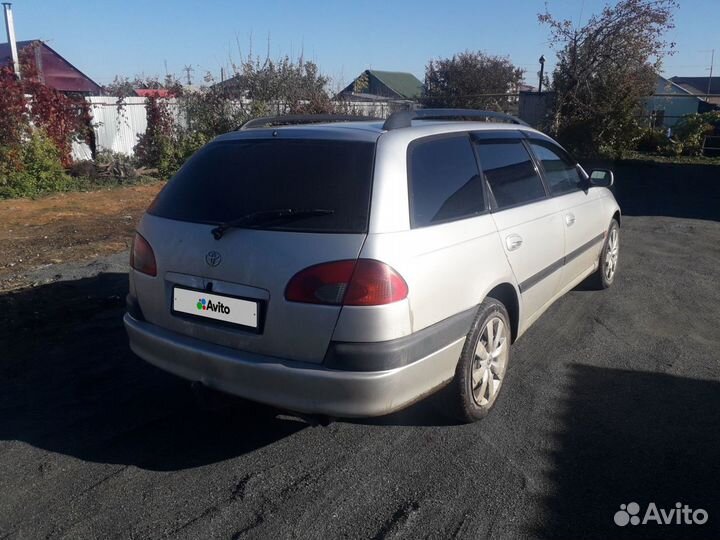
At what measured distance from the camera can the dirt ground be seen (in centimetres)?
747

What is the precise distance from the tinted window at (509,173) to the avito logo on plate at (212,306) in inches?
73.5

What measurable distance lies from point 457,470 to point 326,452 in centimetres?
69

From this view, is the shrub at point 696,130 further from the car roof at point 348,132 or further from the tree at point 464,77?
the car roof at point 348,132

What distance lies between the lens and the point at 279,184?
126 inches

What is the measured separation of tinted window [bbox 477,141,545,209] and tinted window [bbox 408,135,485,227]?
179 millimetres

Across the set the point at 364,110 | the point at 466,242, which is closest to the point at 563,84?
the point at 364,110

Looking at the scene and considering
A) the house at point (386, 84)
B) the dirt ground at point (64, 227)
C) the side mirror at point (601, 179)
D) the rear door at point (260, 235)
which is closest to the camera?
the rear door at point (260, 235)

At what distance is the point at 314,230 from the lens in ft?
9.68

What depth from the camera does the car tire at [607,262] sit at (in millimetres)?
6012

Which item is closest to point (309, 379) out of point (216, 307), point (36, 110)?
point (216, 307)

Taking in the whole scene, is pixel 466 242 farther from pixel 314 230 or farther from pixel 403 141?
pixel 314 230

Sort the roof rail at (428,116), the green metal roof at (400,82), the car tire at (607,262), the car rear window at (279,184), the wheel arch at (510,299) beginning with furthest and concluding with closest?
the green metal roof at (400,82)
the car tire at (607,262)
the wheel arch at (510,299)
the roof rail at (428,116)
the car rear window at (279,184)

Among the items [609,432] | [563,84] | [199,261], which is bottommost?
[609,432]

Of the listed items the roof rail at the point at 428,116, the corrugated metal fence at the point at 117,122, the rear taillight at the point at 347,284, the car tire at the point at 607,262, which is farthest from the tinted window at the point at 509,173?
the corrugated metal fence at the point at 117,122
